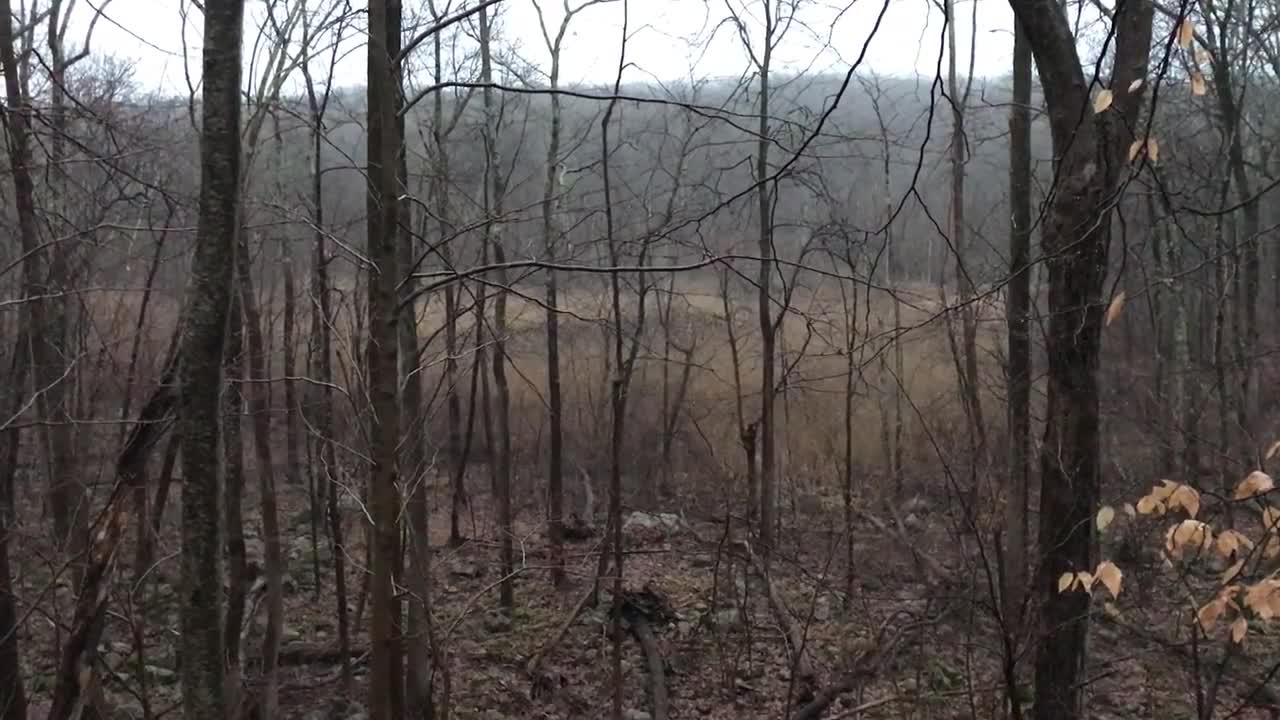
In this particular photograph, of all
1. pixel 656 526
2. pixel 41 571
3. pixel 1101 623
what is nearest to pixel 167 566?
pixel 41 571

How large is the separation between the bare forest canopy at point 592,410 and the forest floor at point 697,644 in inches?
2.5

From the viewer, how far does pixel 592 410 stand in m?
16.0

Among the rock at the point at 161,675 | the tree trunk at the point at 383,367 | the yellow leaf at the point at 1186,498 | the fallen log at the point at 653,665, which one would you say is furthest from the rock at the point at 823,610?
the yellow leaf at the point at 1186,498

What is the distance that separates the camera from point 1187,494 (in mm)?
2664

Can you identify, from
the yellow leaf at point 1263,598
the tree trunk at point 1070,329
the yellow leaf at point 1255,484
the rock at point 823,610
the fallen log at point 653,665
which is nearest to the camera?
the yellow leaf at point 1263,598

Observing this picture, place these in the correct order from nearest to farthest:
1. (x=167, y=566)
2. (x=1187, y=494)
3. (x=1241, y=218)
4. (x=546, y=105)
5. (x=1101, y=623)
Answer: (x=1187, y=494), (x=1101, y=623), (x=167, y=566), (x=546, y=105), (x=1241, y=218)

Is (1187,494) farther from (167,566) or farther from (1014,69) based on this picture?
(167,566)

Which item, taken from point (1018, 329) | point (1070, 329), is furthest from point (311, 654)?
point (1070, 329)

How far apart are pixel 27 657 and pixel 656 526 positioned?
738 centimetres

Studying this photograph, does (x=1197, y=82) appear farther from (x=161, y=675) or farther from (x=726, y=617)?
(x=161, y=675)

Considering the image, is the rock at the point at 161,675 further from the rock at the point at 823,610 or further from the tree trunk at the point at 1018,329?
the tree trunk at the point at 1018,329

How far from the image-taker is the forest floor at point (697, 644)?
670 cm

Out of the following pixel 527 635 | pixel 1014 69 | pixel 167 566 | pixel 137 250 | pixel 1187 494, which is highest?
pixel 1014 69

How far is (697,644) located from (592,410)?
790 cm
